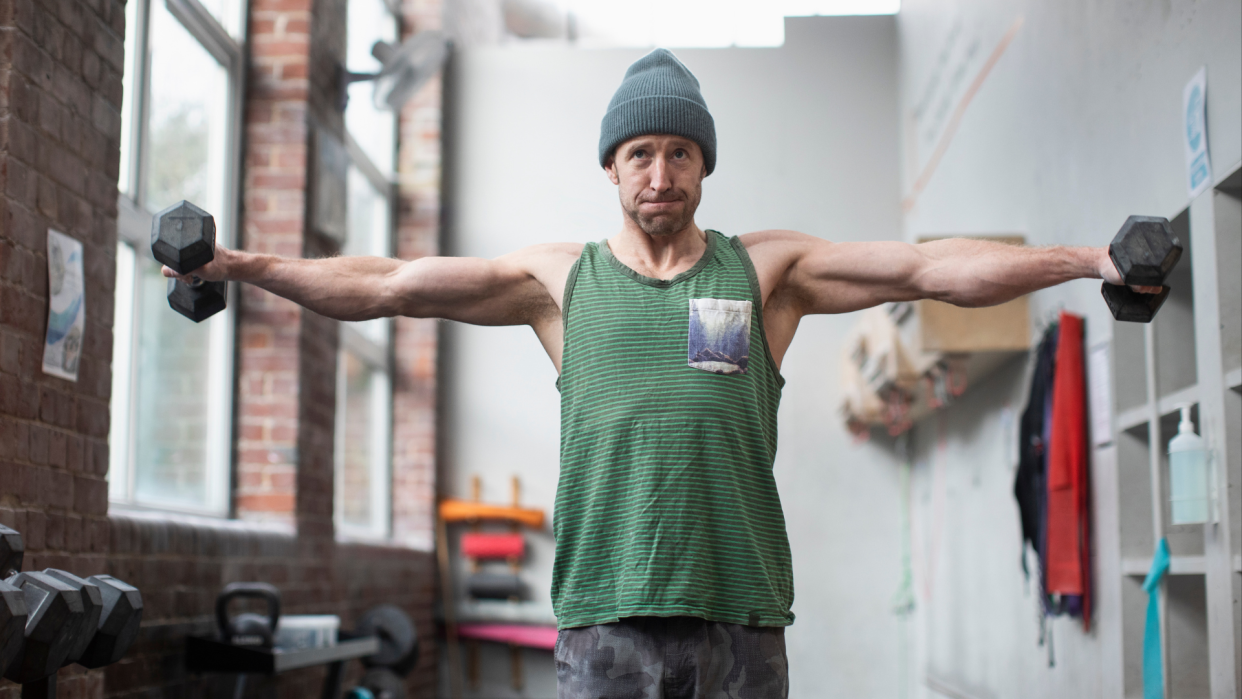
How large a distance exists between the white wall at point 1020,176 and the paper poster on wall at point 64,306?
96.9 inches

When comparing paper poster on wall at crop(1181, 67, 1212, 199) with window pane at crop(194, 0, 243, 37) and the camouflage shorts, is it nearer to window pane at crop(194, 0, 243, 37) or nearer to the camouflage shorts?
the camouflage shorts

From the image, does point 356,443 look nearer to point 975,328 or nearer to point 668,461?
point 975,328

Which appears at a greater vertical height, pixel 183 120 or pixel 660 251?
pixel 183 120

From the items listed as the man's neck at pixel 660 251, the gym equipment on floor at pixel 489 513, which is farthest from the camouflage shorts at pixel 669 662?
the gym equipment on floor at pixel 489 513

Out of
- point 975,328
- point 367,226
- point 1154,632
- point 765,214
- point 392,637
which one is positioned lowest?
point 392,637

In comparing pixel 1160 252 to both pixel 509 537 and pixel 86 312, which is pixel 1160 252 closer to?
pixel 86 312

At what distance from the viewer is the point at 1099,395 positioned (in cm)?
337

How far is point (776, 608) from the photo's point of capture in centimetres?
178

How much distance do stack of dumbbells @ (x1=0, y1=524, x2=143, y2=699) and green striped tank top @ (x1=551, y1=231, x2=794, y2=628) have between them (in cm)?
76

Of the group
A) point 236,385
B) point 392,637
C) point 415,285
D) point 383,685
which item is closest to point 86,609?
point 415,285

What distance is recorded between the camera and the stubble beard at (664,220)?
6.25 feet

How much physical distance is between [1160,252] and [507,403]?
207 inches

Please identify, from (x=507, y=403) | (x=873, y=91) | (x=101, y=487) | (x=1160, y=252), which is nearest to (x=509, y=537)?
(x=507, y=403)

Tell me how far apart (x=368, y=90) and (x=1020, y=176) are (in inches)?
135
